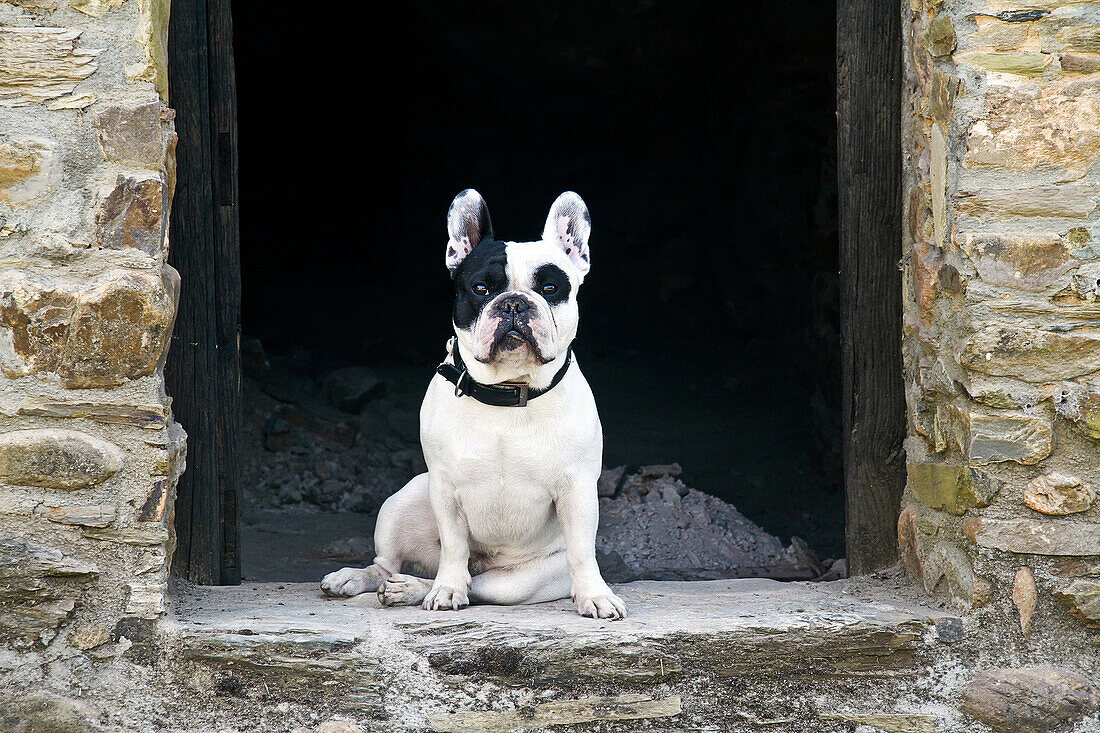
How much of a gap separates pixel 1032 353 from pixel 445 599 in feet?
5.41

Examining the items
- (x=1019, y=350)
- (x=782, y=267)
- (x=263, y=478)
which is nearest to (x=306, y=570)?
(x=263, y=478)

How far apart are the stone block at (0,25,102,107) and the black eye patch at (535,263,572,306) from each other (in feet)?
3.94

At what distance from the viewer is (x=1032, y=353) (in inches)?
95.6

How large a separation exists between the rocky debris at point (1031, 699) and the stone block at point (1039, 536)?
30cm

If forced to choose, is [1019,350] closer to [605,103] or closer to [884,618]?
[884,618]

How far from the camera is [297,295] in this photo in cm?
889

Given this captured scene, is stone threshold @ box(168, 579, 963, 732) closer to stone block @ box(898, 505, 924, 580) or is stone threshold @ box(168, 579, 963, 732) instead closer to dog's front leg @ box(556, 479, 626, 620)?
dog's front leg @ box(556, 479, 626, 620)

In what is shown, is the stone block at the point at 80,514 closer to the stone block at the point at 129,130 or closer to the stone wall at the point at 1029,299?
the stone block at the point at 129,130

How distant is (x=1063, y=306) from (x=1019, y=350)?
0.16 meters

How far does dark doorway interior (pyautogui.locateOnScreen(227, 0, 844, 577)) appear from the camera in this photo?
7.19 metres

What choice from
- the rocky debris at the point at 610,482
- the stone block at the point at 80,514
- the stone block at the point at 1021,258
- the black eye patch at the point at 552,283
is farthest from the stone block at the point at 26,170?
the rocky debris at the point at 610,482

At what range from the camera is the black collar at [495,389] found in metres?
2.65

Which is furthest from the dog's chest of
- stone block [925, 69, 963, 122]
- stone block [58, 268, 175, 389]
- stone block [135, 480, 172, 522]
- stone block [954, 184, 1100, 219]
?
stone block [925, 69, 963, 122]

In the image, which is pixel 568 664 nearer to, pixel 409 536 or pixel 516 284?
pixel 409 536
